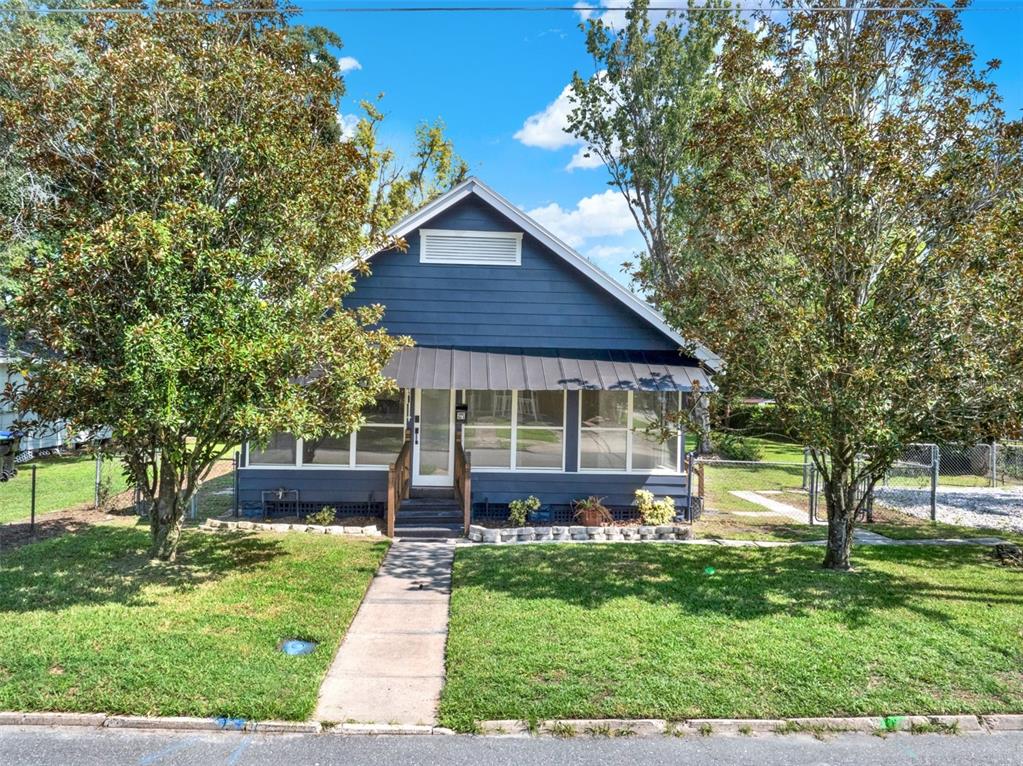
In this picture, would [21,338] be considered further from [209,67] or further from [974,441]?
[974,441]

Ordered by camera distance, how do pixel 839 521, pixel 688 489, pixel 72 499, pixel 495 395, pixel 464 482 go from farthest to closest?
pixel 72 499 < pixel 495 395 < pixel 688 489 < pixel 464 482 < pixel 839 521

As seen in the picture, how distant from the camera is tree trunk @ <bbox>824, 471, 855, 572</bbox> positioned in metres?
7.74

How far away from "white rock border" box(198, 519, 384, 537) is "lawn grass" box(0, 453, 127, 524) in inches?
96.5

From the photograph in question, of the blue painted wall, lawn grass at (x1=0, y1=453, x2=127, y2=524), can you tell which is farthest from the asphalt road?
lawn grass at (x1=0, y1=453, x2=127, y2=524)

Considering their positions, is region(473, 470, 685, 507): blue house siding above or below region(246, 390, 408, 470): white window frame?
below

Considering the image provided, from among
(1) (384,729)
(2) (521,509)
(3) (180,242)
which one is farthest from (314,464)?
(1) (384,729)

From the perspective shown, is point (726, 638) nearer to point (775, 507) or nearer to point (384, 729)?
point (384, 729)

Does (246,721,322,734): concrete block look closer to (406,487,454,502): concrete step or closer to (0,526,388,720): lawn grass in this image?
(0,526,388,720): lawn grass

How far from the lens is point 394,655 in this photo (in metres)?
5.39

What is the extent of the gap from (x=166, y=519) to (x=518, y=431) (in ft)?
19.1

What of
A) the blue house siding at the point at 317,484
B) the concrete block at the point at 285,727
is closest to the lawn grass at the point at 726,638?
the concrete block at the point at 285,727

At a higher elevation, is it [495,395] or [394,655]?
[495,395]

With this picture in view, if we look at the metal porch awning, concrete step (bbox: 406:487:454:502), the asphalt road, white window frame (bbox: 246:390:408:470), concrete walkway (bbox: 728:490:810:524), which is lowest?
the asphalt road

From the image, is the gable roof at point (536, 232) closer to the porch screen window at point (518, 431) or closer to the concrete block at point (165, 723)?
the porch screen window at point (518, 431)
